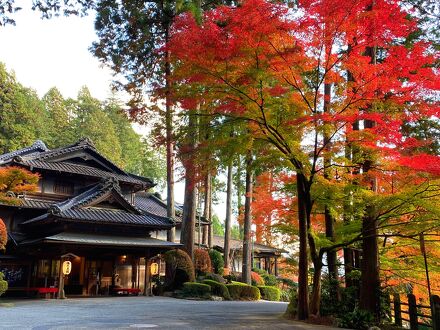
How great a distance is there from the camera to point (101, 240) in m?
20.0

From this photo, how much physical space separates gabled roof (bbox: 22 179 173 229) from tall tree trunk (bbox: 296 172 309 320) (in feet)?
40.0

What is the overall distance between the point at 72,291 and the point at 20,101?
2358 centimetres

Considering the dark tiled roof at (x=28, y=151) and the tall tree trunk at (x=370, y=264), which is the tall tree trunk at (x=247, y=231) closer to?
the tall tree trunk at (x=370, y=264)

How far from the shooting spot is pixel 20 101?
1511 inches

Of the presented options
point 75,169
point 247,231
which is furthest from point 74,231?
point 247,231

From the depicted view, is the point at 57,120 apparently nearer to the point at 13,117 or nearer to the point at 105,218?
the point at 13,117

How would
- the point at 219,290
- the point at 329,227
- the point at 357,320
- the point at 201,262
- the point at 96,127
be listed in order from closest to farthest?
the point at 357,320, the point at 329,227, the point at 219,290, the point at 201,262, the point at 96,127

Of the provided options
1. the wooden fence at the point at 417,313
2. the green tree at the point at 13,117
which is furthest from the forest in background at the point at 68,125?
the wooden fence at the point at 417,313

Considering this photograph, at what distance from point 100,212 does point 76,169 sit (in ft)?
15.5

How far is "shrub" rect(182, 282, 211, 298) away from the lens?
20219 millimetres

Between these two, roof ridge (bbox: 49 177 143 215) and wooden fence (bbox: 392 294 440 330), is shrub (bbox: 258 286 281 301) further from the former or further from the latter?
wooden fence (bbox: 392 294 440 330)

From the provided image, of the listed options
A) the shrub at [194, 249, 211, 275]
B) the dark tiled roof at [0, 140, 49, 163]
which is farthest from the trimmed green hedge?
the dark tiled roof at [0, 140, 49, 163]

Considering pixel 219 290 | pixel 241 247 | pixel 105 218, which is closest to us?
pixel 105 218

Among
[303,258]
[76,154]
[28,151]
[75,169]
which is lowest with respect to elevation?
[303,258]
